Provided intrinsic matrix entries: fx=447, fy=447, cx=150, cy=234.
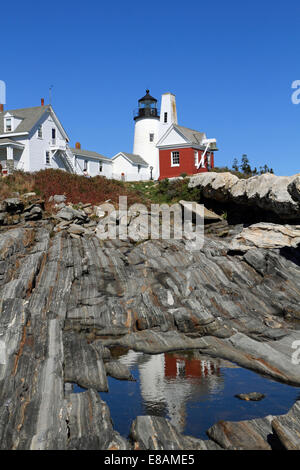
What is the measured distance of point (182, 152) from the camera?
49719 millimetres

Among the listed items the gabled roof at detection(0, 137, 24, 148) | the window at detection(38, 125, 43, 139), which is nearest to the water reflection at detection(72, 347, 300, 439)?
the gabled roof at detection(0, 137, 24, 148)

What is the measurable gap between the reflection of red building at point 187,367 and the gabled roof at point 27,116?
111 feet

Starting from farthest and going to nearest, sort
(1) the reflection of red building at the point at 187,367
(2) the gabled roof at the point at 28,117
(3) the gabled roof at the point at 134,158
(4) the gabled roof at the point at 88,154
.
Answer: (3) the gabled roof at the point at 134,158 → (4) the gabled roof at the point at 88,154 → (2) the gabled roof at the point at 28,117 → (1) the reflection of red building at the point at 187,367

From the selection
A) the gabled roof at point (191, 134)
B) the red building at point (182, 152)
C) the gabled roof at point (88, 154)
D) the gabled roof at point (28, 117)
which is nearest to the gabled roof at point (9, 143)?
the gabled roof at point (28, 117)

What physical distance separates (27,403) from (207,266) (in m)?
15.6

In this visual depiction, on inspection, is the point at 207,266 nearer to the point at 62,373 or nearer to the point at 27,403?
the point at 62,373

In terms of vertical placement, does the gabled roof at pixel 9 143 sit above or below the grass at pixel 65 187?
above

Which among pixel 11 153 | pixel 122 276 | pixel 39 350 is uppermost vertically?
pixel 11 153

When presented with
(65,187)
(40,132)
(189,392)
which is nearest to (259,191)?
(65,187)

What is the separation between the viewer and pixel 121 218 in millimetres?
33812

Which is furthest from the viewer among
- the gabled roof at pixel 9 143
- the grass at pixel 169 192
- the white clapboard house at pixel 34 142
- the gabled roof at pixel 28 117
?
the gabled roof at pixel 28 117

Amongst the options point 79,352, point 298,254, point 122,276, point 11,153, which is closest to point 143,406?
point 79,352

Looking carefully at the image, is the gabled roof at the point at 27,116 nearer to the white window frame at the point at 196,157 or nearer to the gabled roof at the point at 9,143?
the gabled roof at the point at 9,143

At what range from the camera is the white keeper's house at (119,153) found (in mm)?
45344
